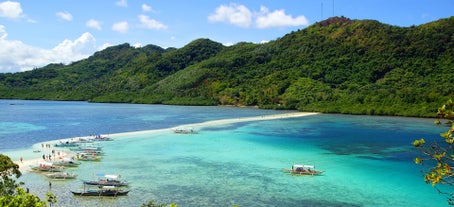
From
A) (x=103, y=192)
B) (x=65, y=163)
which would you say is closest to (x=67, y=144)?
(x=65, y=163)

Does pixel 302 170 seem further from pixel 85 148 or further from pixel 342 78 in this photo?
pixel 342 78

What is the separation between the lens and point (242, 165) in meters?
44.2

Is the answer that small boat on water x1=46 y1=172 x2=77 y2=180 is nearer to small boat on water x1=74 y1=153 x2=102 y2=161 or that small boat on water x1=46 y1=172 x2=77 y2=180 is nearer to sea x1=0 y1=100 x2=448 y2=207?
sea x1=0 y1=100 x2=448 y2=207

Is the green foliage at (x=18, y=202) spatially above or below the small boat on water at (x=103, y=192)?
above

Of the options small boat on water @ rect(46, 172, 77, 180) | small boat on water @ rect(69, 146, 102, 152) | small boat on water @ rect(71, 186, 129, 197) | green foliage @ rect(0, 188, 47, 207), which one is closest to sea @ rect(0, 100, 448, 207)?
small boat on water @ rect(71, 186, 129, 197)

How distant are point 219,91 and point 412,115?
78.2m

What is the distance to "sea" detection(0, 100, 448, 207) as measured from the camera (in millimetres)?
31859

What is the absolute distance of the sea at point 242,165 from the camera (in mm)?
31859

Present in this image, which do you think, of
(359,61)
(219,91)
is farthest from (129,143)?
(359,61)

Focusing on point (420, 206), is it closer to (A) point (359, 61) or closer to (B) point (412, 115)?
(B) point (412, 115)

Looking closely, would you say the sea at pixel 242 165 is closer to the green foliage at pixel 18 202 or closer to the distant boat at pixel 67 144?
the distant boat at pixel 67 144

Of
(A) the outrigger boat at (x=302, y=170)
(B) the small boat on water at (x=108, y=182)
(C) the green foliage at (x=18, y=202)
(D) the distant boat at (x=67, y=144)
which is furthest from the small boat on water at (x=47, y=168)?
(C) the green foliage at (x=18, y=202)

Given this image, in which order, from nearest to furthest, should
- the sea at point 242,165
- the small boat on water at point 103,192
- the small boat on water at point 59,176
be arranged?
the small boat on water at point 103,192, the sea at point 242,165, the small boat on water at point 59,176

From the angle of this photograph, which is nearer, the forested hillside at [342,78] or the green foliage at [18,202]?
the green foliage at [18,202]
